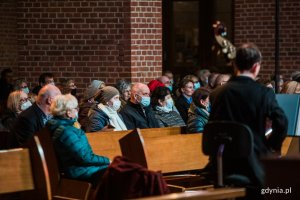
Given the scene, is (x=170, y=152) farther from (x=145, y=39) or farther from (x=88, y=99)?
(x=145, y=39)

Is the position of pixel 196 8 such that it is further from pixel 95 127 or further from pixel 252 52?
pixel 252 52

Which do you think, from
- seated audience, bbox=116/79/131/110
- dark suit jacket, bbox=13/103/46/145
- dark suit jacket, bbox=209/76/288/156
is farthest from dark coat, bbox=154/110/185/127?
dark suit jacket, bbox=209/76/288/156

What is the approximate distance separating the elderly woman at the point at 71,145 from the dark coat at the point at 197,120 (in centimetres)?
212

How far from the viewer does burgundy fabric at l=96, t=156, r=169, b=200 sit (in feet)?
22.5

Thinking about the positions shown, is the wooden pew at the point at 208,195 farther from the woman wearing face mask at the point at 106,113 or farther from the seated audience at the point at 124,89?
the seated audience at the point at 124,89

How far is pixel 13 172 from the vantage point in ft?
27.7

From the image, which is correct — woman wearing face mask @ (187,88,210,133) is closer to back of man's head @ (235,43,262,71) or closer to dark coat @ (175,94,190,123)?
dark coat @ (175,94,190,123)

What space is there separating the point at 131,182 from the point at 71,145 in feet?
7.58

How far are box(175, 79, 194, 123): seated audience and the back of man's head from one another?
629 centimetres

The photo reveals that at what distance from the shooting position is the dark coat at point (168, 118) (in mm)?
12570

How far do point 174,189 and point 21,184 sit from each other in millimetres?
1896

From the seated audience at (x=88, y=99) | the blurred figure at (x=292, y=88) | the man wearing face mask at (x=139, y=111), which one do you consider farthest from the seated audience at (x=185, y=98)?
the man wearing face mask at (x=139, y=111)

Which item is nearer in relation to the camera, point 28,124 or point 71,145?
point 71,145

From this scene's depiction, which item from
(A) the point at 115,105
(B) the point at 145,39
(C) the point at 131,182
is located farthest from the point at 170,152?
(B) the point at 145,39
